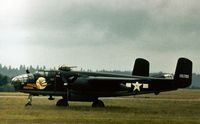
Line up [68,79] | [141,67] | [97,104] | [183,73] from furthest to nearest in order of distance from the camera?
[141,67] → [183,73] → [97,104] → [68,79]

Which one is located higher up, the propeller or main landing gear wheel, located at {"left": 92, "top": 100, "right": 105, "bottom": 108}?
the propeller

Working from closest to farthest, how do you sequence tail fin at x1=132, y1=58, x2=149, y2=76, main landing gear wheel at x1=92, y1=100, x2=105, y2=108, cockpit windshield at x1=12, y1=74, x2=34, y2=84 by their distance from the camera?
cockpit windshield at x1=12, y1=74, x2=34, y2=84 → main landing gear wheel at x1=92, y1=100, x2=105, y2=108 → tail fin at x1=132, y1=58, x2=149, y2=76

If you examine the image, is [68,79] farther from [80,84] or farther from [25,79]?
[25,79]

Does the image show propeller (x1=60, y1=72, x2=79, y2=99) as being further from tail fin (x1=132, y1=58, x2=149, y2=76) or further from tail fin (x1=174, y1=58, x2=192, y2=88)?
tail fin (x1=174, y1=58, x2=192, y2=88)

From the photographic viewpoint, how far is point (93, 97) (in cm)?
3581

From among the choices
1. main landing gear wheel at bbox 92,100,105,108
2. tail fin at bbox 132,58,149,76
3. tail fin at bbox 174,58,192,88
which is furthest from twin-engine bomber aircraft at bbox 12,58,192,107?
tail fin at bbox 132,58,149,76

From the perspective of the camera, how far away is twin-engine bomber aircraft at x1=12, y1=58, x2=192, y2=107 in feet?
112

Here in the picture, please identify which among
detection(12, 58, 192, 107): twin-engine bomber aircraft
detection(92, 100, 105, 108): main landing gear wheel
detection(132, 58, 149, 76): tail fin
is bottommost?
detection(92, 100, 105, 108): main landing gear wheel

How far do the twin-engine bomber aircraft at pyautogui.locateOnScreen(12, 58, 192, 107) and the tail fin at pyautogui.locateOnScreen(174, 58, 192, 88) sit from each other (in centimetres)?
93

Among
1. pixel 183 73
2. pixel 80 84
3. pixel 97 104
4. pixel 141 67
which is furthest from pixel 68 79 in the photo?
pixel 183 73

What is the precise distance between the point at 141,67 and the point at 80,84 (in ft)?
27.6

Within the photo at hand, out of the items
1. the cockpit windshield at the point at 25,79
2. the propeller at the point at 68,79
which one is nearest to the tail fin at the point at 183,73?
the propeller at the point at 68,79

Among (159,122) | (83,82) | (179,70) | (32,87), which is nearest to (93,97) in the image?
(83,82)

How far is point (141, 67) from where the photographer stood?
134 ft
